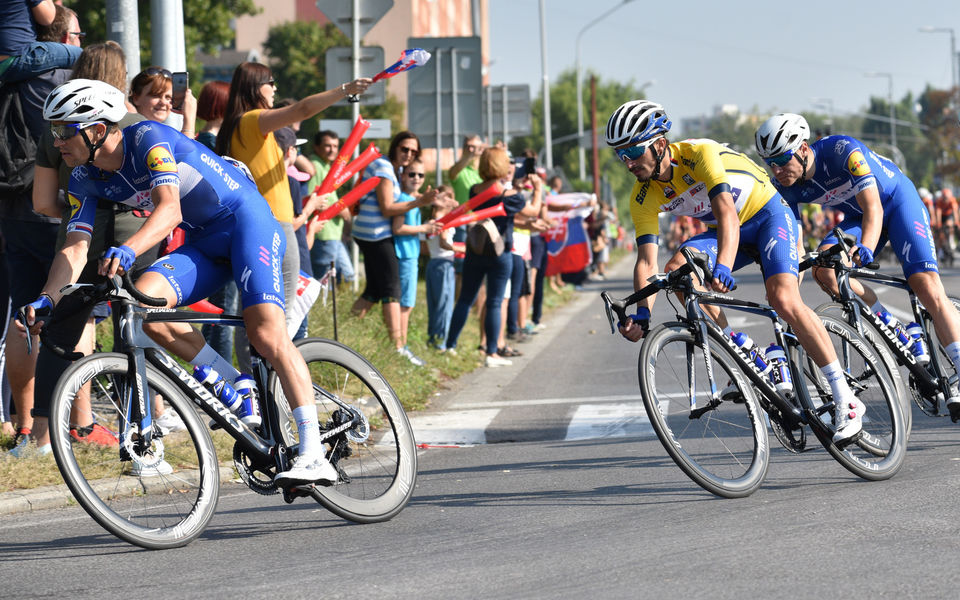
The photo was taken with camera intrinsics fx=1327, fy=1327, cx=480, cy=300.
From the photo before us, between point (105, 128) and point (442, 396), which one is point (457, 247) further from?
point (105, 128)

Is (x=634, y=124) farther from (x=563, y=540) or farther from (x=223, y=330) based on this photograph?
(x=223, y=330)

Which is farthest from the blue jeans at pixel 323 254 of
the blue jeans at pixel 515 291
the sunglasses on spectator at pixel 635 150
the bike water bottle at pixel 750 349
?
the bike water bottle at pixel 750 349

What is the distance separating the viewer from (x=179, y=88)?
762cm

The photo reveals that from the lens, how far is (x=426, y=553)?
4898mm

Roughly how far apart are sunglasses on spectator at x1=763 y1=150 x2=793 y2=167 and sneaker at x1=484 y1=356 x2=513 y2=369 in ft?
17.8

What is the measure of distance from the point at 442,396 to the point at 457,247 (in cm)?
246

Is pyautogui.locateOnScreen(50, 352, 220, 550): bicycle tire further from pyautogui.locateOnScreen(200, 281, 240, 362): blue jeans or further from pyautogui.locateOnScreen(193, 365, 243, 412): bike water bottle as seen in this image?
pyautogui.locateOnScreen(200, 281, 240, 362): blue jeans

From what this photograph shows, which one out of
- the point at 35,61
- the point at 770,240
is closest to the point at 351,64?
the point at 35,61

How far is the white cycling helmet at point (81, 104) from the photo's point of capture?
16.4 ft

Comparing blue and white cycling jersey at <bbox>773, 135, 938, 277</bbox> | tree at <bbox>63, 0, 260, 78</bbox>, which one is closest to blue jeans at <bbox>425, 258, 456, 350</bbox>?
blue and white cycling jersey at <bbox>773, 135, 938, 277</bbox>

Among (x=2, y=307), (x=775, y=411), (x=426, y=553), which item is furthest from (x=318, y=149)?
(x=426, y=553)

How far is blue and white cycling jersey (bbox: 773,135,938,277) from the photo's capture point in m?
7.21

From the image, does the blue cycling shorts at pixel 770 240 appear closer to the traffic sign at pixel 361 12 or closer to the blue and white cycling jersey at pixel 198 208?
the blue and white cycling jersey at pixel 198 208

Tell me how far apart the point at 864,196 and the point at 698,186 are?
1.34 metres
